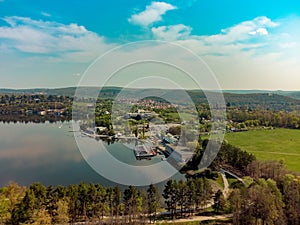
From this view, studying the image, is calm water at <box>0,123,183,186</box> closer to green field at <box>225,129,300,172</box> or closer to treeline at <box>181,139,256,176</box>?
treeline at <box>181,139,256,176</box>

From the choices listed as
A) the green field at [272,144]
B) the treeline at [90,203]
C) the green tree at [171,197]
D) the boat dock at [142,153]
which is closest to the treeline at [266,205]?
the treeline at [90,203]

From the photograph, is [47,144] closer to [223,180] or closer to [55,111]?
[223,180]

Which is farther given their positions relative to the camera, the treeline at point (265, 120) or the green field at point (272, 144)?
the treeline at point (265, 120)

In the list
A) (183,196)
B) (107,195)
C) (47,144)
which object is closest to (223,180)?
(183,196)

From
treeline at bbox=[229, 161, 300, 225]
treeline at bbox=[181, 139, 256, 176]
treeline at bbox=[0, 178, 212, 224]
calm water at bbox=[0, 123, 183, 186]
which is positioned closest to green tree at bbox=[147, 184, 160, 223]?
treeline at bbox=[0, 178, 212, 224]

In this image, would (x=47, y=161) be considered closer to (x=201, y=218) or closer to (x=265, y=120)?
(x=201, y=218)

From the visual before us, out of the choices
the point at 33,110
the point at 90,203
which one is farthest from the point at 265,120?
the point at 33,110

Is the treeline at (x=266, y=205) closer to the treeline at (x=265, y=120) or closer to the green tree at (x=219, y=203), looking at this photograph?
the green tree at (x=219, y=203)
